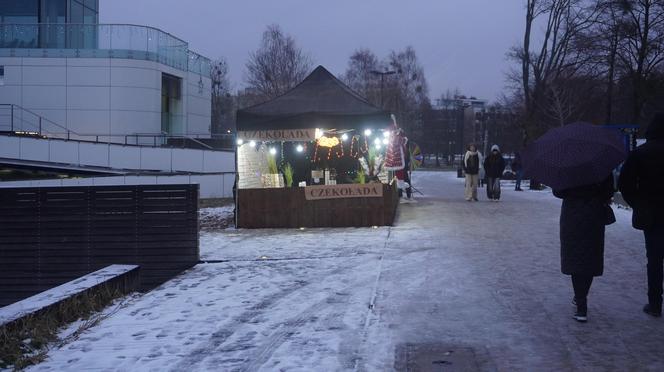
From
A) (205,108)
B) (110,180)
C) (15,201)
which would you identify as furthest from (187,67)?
(15,201)

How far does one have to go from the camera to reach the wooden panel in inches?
544

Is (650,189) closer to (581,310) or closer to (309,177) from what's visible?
(581,310)

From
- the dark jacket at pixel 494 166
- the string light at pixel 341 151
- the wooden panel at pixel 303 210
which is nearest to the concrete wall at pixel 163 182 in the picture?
the string light at pixel 341 151

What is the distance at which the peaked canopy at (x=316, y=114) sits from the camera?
14312mm

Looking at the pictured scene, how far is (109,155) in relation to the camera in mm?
23172

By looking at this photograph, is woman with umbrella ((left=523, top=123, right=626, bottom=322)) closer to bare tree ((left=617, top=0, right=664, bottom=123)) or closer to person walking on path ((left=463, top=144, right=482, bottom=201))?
person walking on path ((left=463, top=144, right=482, bottom=201))

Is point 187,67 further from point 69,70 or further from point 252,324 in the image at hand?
point 252,324

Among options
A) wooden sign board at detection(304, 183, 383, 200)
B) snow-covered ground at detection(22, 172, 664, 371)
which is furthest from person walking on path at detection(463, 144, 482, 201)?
snow-covered ground at detection(22, 172, 664, 371)

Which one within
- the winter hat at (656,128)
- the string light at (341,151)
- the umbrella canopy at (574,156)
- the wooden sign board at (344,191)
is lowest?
the wooden sign board at (344,191)

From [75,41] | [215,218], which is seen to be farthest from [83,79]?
[215,218]

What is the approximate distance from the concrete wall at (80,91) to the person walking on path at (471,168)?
621 inches

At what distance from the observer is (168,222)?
33.0 ft

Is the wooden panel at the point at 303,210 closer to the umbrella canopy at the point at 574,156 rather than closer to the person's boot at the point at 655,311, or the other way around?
the umbrella canopy at the point at 574,156

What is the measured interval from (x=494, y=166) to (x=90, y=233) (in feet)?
42.8
